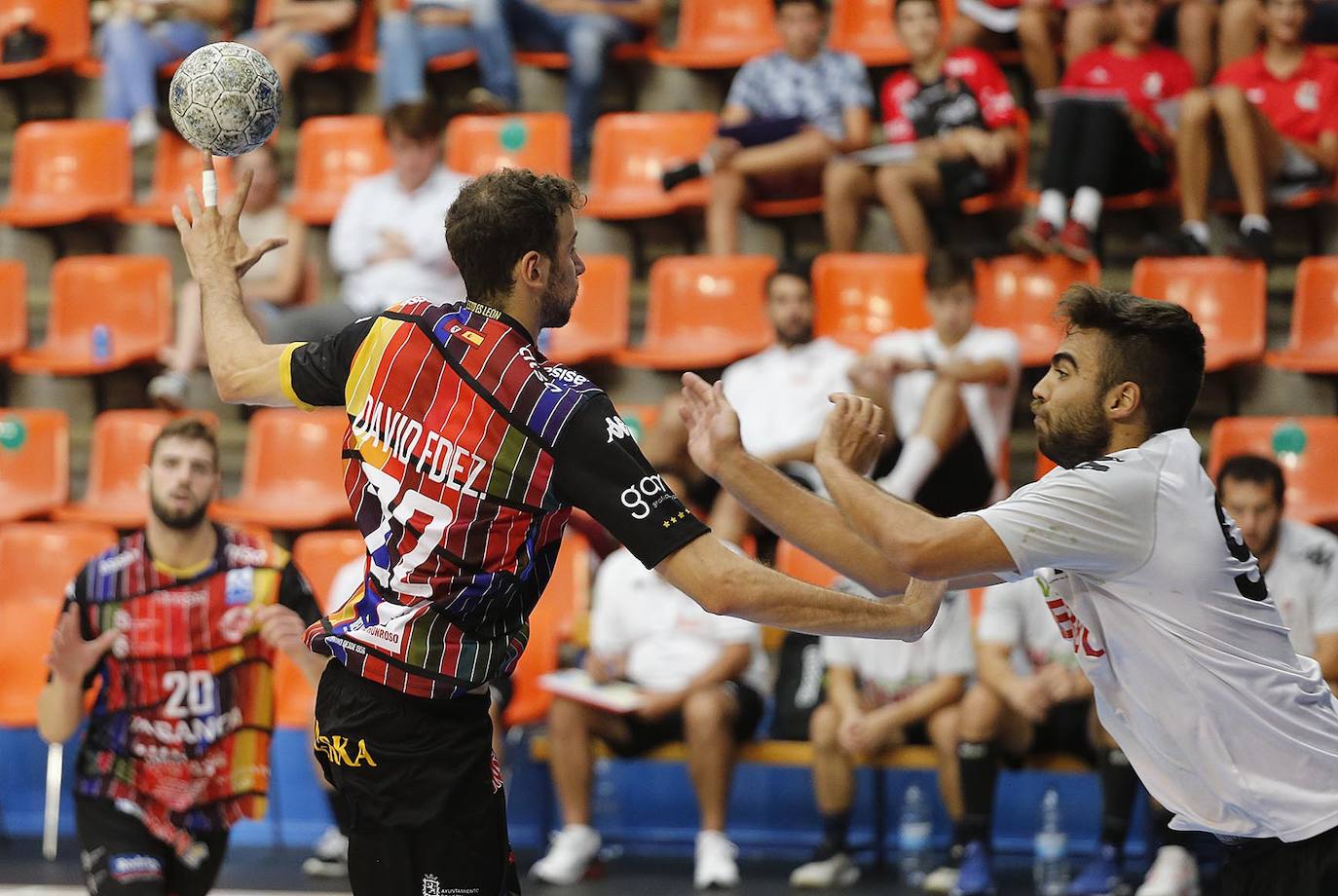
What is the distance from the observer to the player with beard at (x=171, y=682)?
17.0ft

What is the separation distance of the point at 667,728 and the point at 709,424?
4038mm

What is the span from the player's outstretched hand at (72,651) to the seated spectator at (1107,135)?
4.98m

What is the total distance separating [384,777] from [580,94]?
6986 mm

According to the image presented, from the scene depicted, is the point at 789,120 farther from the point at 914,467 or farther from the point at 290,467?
the point at 290,467

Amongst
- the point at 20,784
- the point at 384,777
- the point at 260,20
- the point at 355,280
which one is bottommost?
the point at 20,784

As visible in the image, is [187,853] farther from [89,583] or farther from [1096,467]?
[1096,467]

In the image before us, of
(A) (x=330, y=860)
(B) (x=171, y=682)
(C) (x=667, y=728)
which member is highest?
(B) (x=171, y=682)

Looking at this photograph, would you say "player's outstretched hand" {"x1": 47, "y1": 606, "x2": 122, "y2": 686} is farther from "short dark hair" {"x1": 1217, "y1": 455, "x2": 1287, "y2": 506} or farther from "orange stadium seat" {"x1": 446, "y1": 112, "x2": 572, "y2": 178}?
"orange stadium seat" {"x1": 446, "y1": 112, "x2": 572, "y2": 178}

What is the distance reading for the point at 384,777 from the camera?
3510 millimetres

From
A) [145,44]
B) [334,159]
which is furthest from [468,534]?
[145,44]

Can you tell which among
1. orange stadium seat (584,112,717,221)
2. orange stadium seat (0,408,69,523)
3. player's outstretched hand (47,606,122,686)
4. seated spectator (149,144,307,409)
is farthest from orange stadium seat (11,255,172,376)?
player's outstretched hand (47,606,122,686)

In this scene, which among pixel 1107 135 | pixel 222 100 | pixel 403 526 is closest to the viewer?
pixel 403 526

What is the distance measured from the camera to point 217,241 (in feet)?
12.9

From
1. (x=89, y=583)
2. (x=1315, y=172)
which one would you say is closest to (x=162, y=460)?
(x=89, y=583)
